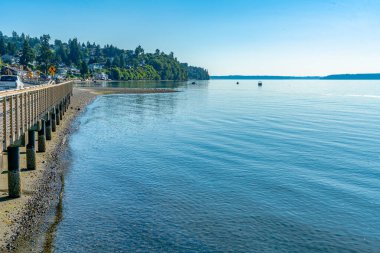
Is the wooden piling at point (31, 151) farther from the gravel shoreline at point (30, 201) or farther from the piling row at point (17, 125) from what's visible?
the gravel shoreline at point (30, 201)


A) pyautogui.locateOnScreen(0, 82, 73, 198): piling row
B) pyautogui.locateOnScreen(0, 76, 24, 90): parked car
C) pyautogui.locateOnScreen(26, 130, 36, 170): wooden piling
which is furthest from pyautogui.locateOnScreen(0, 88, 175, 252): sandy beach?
pyautogui.locateOnScreen(0, 76, 24, 90): parked car

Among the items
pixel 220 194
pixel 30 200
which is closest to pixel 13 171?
pixel 30 200

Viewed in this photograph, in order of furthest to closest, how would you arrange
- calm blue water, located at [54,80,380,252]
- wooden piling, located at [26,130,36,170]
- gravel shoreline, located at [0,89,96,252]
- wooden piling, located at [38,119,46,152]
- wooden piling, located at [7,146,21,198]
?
wooden piling, located at [38,119,46,152] < wooden piling, located at [26,130,36,170] < wooden piling, located at [7,146,21,198] < calm blue water, located at [54,80,380,252] < gravel shoreline, located at [0,89,96,252]

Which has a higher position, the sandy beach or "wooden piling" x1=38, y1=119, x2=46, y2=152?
"wooden piling" x1=38, y1=119, x2=46, y2=152

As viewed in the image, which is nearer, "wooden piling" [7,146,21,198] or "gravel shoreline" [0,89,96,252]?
"gravel shoreline" [0,89,96,252]

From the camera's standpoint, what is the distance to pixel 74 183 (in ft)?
75.8

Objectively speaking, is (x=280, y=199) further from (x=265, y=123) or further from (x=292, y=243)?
(x=265, y=123)

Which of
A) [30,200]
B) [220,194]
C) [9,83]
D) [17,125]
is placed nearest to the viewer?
[17,125]

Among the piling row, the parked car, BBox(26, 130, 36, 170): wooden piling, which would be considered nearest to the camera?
the piling row

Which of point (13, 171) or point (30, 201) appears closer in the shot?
point (13, 171)

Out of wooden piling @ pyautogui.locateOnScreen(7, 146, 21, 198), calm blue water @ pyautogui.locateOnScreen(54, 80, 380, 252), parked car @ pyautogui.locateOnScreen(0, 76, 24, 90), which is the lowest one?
calm blue water @ pyautogui.locateOnScreen(54, 80, 380, 252)

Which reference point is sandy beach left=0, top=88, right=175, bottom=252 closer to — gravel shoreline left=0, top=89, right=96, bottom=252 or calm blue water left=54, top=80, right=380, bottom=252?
gravel shoreline left=0, top=89, right=96, bottom=252

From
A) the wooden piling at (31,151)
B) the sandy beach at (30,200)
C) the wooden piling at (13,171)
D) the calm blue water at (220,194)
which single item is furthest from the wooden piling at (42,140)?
the wooden piling at (13,171)

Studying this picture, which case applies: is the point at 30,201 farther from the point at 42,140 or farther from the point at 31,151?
the point at 42,140
